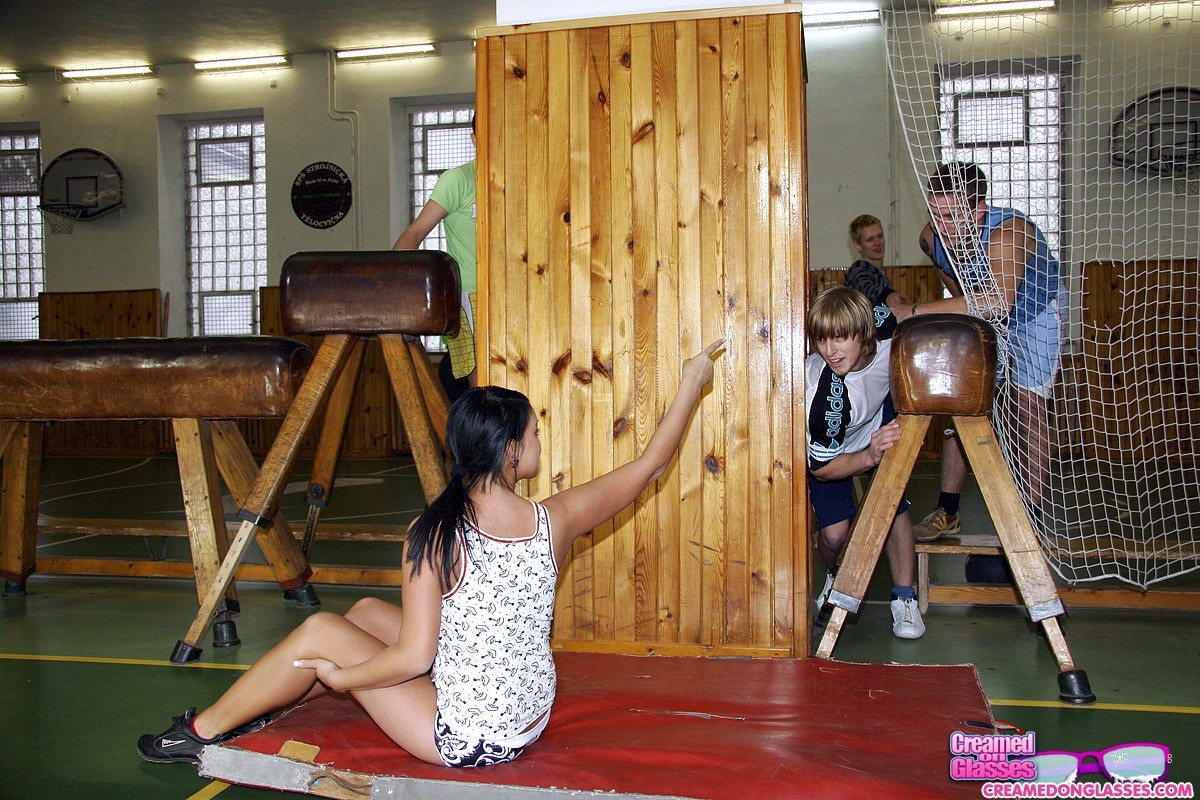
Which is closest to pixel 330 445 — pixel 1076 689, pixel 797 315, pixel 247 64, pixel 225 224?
pixel 797 315

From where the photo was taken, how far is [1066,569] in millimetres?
5145

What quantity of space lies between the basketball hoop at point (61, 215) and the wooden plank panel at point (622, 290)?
14.0 m

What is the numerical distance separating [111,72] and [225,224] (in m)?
2.84

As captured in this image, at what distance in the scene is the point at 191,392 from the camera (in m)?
4.10

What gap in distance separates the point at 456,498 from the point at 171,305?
14.1 metres

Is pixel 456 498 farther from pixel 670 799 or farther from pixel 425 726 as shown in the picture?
pixel 670 799

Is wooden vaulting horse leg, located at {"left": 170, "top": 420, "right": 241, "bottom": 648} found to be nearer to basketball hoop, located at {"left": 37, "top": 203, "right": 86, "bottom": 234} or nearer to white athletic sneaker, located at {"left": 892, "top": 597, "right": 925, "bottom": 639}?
white athletic sneaker, located at {"left": 892, "top": 597, "right": 925, "bottom": 639}

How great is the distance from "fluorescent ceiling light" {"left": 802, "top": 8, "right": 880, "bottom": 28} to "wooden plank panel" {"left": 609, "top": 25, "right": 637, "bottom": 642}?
31.6 feet

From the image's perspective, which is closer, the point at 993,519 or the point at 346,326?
the point at 993,519

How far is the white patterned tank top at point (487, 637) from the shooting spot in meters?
2.35

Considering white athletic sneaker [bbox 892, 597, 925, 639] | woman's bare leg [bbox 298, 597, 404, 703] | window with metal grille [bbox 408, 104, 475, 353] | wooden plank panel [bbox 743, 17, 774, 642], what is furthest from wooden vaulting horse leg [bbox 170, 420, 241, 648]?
window with metal grille [bbox 408, 104, 475, 353]

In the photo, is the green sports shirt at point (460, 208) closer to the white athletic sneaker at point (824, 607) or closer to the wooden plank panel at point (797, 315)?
the wooden plank panel at point (797, 315)

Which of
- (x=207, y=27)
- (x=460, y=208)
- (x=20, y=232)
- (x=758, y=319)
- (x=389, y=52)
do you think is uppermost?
(x=207, y=27)

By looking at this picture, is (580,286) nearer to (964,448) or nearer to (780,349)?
(780,349)
